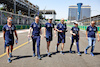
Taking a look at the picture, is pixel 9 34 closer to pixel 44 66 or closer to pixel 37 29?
pixel 37 29

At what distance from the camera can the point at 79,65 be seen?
4.46 m

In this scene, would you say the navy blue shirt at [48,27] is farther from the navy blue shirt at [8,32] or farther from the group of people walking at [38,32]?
the navy blue shirt at [8,32]

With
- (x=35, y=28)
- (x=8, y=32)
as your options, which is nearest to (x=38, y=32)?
(x=35, y=28)

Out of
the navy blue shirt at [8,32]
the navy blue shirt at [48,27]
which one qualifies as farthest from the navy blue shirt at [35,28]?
the navy blue shirt at [8,32]

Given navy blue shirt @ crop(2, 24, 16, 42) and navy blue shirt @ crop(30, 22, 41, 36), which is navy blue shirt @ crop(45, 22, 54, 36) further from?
navy blue shirt @ crop(2, 24, 16, 42)

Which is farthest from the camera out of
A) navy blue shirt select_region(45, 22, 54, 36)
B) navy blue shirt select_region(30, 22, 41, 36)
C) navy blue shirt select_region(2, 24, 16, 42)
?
navy blue shirt select_region(45, 22, 54, 36)

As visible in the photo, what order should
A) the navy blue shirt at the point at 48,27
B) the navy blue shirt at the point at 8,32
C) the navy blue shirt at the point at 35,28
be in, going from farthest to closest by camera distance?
the navy blue shirt at the point at 48,27 → the navy blue shirt at the point at 35,28 → the navy blue shirt at the point at 8,32

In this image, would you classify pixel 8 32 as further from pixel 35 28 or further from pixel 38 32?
pixel 38 32

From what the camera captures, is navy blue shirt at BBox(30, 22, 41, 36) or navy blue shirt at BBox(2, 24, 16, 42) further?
navy blue shirt at BBox(30, 22, 41, 36)

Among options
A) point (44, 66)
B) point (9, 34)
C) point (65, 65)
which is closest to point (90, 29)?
point (65, 65)

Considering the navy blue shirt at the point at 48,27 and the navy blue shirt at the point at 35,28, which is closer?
the navy blue shirt at the point at 35,28

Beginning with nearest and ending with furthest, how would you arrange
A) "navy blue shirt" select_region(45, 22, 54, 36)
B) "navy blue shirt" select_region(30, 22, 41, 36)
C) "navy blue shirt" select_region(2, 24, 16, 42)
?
"navy blue shirt" select_region(2, 24, 16, 42) → "navy blue shirt" select_region(30, 22, 41, 36) → "navy blue shirt" select_region(45, 22, 54, 36)

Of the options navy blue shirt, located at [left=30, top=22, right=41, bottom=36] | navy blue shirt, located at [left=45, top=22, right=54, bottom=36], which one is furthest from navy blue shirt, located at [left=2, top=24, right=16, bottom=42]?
navy blue shirt, located at [left=45, top=22, right=54, bottom=36]

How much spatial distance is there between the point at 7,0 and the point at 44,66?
1795 inches
